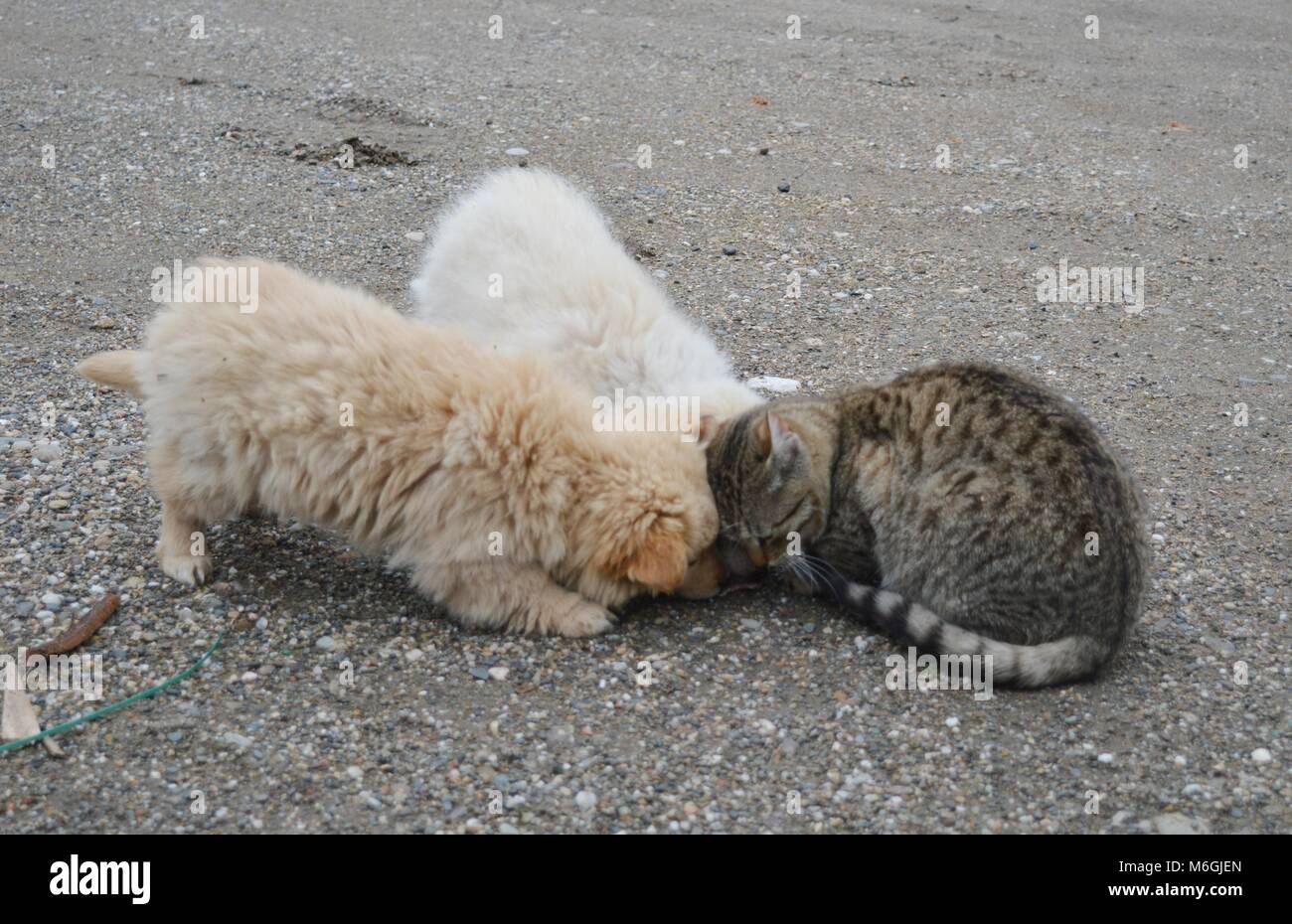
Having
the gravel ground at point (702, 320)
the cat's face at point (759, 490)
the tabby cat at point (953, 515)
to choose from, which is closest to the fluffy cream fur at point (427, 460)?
the cat's face at point (759, 490)

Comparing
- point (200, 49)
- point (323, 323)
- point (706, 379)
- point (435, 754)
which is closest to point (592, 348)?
point (706, 379)

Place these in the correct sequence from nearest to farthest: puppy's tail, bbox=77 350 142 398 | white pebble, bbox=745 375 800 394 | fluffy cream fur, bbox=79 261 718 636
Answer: fluffy cream fur, bbox=79 261 718 636, puppy's tail, bbox=77 350 142 398, white pebble, bbox=745 375 800 394

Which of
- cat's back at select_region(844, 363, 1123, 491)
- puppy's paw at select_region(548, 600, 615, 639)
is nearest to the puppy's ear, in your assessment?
puppy's paw at select_region(548, 600, 615, 639)

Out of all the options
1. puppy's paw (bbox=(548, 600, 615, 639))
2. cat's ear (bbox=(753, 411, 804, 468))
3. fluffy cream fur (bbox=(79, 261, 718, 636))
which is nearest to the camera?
fluffy cream fur (bbox=(79, 261, 718, 636))

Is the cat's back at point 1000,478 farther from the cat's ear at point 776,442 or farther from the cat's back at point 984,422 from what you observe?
the cat's ear at point 776,442

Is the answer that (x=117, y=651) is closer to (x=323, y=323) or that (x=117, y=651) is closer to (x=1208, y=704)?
(x=323, y=323)

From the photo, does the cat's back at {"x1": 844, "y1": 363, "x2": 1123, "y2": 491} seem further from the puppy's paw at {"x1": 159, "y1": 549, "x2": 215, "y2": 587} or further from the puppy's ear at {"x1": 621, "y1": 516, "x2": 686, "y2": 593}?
the puppy's paw at {"x1": 159, "y1": 549, "x2": 215, "y2": 587}

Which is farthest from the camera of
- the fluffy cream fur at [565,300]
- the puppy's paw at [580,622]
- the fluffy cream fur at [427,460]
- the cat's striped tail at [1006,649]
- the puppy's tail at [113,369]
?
the fluffy cream fur at [565,300]
